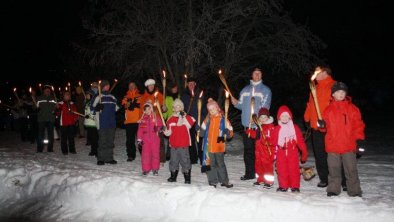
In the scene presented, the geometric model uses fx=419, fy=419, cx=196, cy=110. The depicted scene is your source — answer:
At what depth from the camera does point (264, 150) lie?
24.8 ft

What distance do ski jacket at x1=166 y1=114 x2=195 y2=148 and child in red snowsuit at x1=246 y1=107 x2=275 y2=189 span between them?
A: 1.14m

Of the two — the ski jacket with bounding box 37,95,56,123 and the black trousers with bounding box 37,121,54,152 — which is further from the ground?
the ski jacket with bounding box 37,95,56,123

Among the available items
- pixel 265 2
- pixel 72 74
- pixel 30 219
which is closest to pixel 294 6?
pixel 265 2

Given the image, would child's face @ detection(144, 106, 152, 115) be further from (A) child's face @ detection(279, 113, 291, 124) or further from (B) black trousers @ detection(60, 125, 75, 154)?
(B) black trousers @ detection(60, 125, 75, 154)

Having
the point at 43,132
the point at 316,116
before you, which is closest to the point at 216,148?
the point at 316,116

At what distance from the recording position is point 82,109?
1428cm

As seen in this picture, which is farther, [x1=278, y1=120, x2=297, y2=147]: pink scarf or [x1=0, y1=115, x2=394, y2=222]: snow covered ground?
[x1=278, y1=120, x2=297, y2=147]: pink scarf

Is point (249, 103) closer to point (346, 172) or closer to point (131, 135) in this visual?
point (346, 172)

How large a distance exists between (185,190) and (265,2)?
934 cm

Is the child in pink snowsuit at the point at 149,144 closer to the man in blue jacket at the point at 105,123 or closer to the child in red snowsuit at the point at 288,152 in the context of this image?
the man in blue jacket at the point at 105,123

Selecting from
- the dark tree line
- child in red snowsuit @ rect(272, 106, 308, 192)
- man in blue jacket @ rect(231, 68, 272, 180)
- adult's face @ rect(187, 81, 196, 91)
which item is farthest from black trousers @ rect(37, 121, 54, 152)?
child in red snowsuit @ rect(272, 106, 308, 192)

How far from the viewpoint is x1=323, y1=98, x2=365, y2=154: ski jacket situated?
6432 mm

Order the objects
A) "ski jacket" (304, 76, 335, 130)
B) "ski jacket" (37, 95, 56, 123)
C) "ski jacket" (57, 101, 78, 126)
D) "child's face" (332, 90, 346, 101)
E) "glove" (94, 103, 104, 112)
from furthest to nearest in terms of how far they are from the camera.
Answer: "ski jacket" (37, 95, 56, 123), "ski jacket" (57, 101, 78, 126), "glove" (94, 103, 104, 112), "ski jacket" (304, 76, 335, 130), "child's face" (332, 90, 346, 101)

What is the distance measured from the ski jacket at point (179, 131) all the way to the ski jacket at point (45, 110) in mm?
5788
